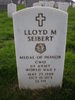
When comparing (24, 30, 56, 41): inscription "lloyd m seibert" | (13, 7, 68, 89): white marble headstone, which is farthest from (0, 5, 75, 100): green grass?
(24, 30, 56, 41): inscription "lloyd m seibert"

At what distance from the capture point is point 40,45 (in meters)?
3.51

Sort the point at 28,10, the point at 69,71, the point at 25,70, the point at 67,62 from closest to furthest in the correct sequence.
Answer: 1. the point at 28,10
2. the point at 25,70
3. the point at 69,71
4. the point at 67,62

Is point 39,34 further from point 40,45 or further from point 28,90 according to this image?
point 28,90

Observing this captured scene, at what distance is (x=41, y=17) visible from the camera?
3.37 meters

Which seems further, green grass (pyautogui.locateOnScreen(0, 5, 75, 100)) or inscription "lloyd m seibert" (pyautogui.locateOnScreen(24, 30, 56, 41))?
green grass (pyautogui.locateOnScreen(0, 5, 75, 100))

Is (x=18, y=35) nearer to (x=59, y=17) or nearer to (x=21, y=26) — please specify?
(x=21, y=26)

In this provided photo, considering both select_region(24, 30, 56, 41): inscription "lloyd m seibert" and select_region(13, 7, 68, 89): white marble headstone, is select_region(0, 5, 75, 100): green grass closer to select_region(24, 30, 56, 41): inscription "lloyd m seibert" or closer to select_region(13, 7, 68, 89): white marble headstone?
select_region(13, 7, 68, 89): white marble headstone

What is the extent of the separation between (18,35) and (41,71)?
0.66m

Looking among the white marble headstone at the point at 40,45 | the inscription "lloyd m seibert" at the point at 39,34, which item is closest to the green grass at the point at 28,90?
the white marble headstone at the point at 40,45

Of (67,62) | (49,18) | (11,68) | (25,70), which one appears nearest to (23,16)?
(49,18)

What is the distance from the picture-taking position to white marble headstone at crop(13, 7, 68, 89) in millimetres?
3373

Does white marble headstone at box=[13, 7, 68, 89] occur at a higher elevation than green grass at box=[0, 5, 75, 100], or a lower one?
higher

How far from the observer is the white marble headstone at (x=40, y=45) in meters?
3.37

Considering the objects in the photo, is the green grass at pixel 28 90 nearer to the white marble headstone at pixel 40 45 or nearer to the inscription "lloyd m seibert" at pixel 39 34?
the white marble headstone at pixel 40 45
